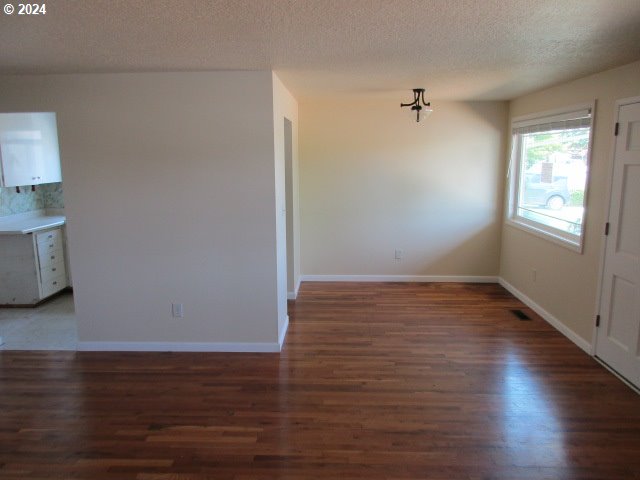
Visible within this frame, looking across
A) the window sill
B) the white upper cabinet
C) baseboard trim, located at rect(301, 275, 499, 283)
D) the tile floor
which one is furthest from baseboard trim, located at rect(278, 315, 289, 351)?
the white upper cabinet

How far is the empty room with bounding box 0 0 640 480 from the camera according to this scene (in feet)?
8.14

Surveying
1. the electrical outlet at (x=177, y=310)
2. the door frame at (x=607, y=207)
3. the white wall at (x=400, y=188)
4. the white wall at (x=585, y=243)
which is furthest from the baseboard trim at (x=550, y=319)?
the electrical outlet at (x=177, y=310)

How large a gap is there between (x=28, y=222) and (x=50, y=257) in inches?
19.6

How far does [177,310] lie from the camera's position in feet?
12.9

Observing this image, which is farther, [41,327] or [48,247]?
[48,247]

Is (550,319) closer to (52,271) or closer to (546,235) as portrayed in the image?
(546,235)

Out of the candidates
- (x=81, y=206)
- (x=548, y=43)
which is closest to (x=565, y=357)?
(x=548, y=43)

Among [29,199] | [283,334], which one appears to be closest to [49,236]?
[29,199]

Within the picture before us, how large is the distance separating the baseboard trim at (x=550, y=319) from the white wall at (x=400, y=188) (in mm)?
514

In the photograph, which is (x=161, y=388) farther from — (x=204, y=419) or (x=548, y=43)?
(x=548, y=43)

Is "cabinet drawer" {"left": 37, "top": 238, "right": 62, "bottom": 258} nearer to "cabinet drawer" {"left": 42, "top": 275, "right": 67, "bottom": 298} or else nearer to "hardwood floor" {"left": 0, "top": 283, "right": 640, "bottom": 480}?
"cabinet drawer" {"left": 42, "top": 275, "right": 67, "bottom": 298}

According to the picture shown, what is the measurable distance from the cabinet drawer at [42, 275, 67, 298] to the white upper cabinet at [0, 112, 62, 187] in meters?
1.14

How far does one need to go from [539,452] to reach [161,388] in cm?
254

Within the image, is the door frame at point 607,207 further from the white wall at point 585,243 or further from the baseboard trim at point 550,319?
the baseboard trim at point 550,319
